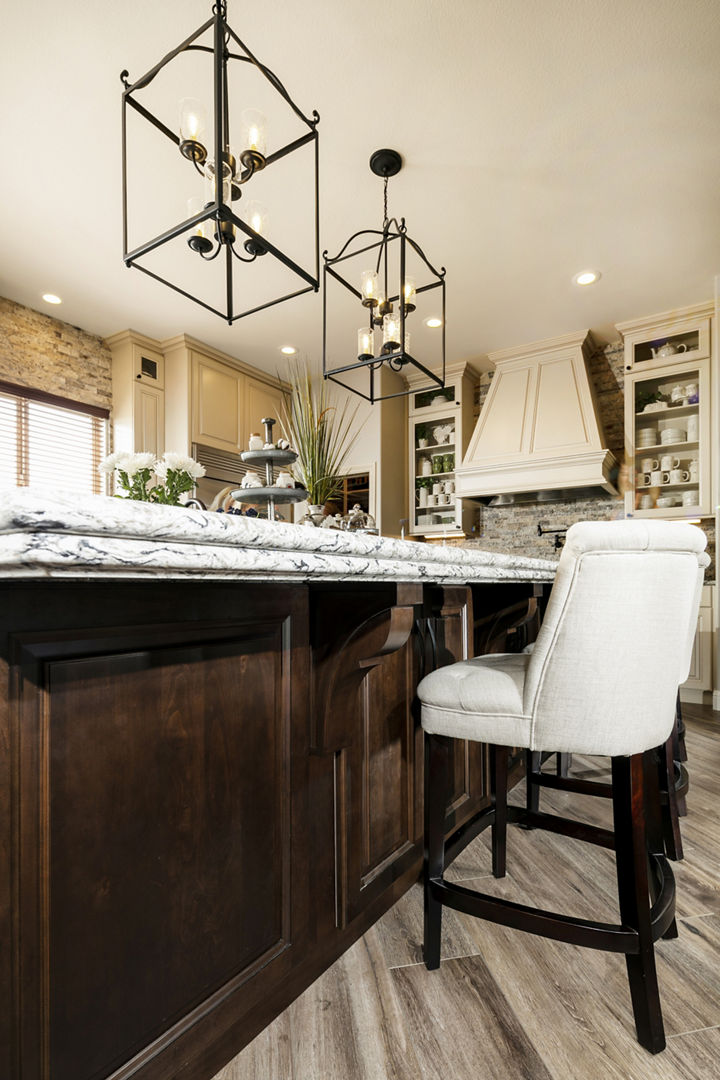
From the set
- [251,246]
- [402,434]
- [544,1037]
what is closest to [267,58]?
[251,246]

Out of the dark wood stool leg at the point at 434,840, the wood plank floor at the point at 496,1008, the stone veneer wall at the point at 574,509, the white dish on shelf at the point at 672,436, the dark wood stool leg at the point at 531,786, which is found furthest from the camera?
the stone veneer wall at the point at 574,509

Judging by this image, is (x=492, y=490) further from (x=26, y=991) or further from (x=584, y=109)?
(x=26, y=991)

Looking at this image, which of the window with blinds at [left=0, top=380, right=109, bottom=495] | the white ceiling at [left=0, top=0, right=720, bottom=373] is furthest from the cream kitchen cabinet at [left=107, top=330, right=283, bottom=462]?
the white ceiling at [left=0, top=0, right=720, bottom=373]

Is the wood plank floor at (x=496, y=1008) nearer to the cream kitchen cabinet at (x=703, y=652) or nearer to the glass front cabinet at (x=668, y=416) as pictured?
the cream kitchen cabinet at (x=703, y=652)

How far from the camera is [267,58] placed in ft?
7.30

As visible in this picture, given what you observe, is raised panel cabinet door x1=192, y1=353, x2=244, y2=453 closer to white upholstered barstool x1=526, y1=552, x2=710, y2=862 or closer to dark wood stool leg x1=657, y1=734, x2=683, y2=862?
white upholstered barstool x1=526, y1=552, x2=710, y2=862

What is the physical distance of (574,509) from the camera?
502cm

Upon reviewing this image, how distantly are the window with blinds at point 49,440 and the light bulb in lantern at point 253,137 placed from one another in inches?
106

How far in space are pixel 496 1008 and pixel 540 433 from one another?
14.2 feet

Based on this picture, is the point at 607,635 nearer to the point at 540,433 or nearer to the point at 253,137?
the point at 253,137

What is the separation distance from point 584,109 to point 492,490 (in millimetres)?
2871

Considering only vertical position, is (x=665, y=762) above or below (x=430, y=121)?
below

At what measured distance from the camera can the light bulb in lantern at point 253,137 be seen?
1676mm

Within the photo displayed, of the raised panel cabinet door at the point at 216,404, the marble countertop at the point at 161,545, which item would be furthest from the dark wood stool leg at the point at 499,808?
the raised panel cabinet door at the point at 216,404
